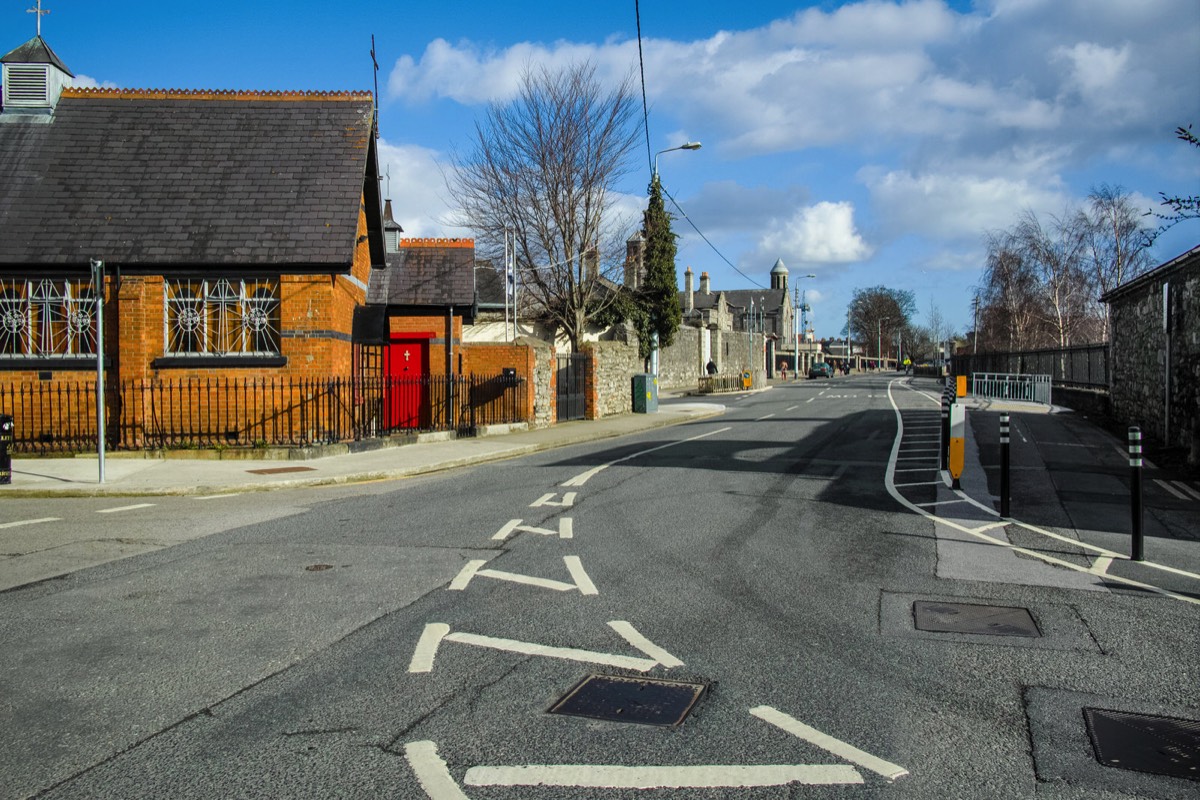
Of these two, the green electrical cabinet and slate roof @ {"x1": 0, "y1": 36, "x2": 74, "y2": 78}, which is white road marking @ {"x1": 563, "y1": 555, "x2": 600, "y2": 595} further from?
the green electrical cabinet

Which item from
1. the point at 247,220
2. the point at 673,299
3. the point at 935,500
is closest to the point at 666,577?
the point at 935,500

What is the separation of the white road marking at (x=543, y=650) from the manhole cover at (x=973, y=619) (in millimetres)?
1919

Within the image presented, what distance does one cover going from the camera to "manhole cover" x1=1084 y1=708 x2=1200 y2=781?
12.8ft

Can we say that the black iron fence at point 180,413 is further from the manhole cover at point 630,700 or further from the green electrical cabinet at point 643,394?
the green electrical cabinet at point 643,394

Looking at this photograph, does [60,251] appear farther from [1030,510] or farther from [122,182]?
[1030,510]

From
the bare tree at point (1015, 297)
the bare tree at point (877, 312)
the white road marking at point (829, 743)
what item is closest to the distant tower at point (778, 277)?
the bare tree at point (877, 312)

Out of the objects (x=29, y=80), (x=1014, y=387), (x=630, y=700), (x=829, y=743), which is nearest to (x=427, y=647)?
(x=630, y=700)

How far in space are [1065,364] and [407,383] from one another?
97.1 ft

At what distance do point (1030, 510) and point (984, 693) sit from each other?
284 inches

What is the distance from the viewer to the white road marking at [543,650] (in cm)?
518

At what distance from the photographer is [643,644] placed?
5539 mm

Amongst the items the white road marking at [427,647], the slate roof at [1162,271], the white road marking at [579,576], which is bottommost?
the white road marking at [427,647]

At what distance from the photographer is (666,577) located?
24.0 ft

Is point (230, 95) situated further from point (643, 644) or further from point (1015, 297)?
point (1015, 297)
